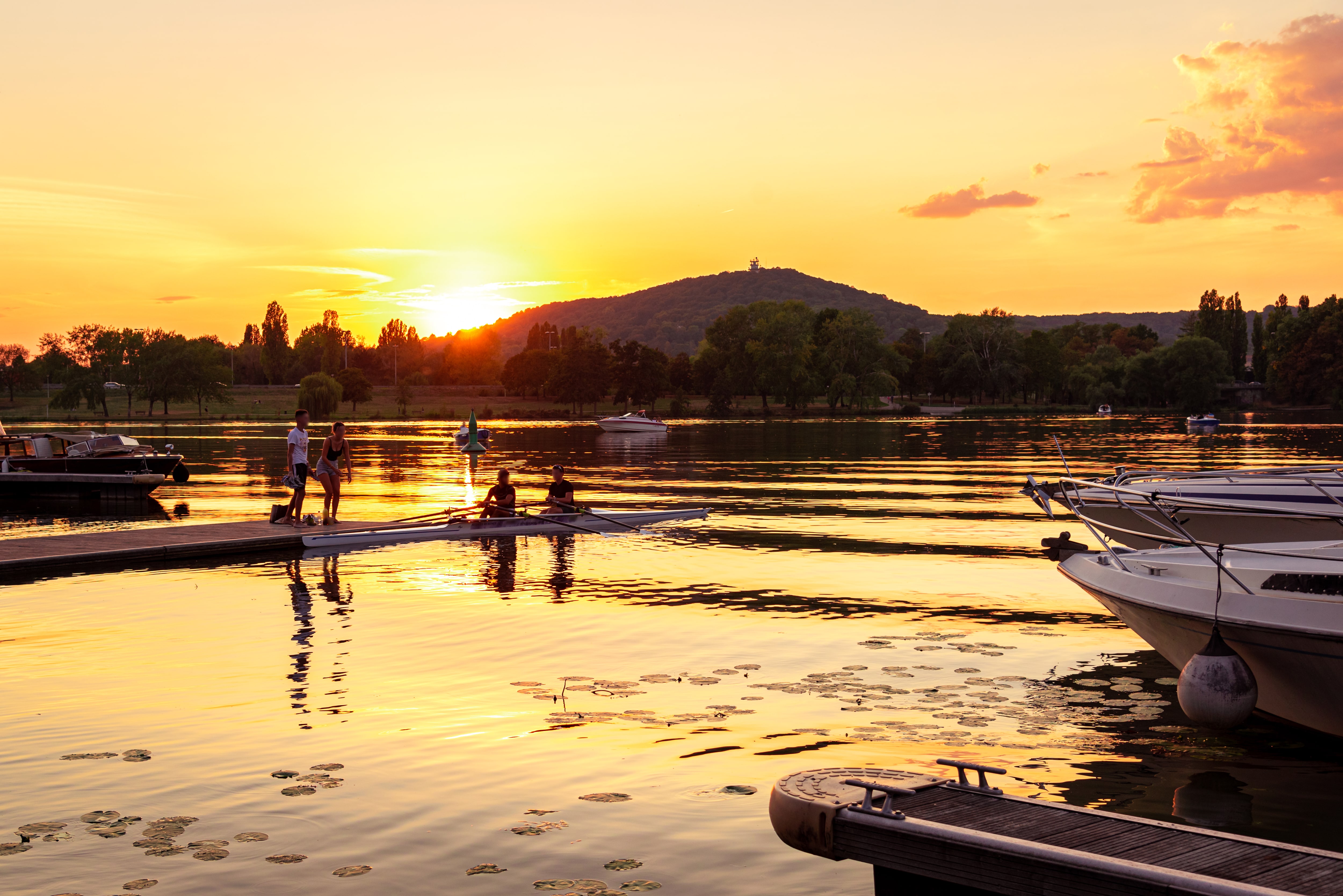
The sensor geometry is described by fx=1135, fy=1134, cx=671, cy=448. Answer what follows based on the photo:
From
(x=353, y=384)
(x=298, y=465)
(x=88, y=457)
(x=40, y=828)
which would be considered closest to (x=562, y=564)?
(x=298, y=465)

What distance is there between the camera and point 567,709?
12102mm

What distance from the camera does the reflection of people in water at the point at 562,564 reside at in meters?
20.8

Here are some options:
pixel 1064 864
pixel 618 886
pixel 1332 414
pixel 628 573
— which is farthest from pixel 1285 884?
pixel 1332 414

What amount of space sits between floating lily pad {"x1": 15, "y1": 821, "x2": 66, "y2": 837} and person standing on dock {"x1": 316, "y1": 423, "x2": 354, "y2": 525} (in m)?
18.0

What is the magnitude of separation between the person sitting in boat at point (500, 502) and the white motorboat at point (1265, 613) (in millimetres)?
17824

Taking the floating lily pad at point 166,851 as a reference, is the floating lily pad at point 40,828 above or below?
above

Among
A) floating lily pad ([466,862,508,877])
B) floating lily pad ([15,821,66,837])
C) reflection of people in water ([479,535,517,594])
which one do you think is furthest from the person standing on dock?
floating lily pad ([466,862,508,877])

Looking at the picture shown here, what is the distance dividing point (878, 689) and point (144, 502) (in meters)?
34.3

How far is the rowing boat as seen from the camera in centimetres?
2589

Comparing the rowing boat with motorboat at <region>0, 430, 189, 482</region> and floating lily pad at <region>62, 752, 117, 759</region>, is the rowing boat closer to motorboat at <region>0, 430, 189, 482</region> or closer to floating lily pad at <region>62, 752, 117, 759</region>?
floating lily pad at <region>62, 752, 117, 759</region>

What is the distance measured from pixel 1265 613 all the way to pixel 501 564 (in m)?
16.0

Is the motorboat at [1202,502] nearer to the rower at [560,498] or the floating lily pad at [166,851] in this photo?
the floating lily pad at [166,851]

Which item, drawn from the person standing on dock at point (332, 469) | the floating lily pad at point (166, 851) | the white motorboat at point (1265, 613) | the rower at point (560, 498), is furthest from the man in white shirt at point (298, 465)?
the white motorboat at point (1265, 613)

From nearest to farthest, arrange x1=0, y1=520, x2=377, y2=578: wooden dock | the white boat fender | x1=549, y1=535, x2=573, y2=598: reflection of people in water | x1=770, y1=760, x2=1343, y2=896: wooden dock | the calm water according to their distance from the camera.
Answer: x1=770, y1=760, x2=1343, y2=896: wooden dock → the calm water → the white boat fender → x1=549, y1=535, x2=573, y2=598: reflection of people in water → x1=0, y1=520, x2=377, y2=578: wooden dock
